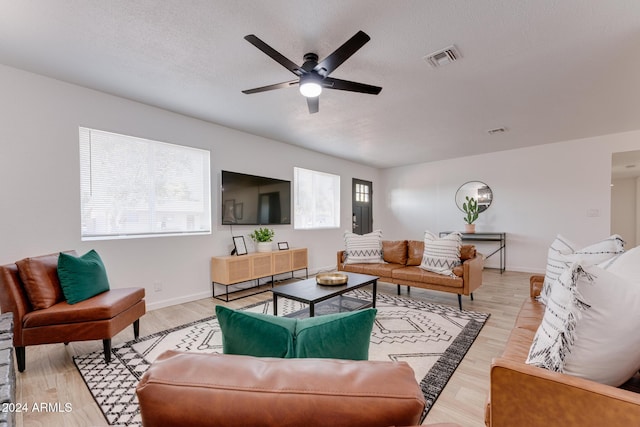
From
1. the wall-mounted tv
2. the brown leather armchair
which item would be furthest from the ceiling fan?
the brown leather armchair

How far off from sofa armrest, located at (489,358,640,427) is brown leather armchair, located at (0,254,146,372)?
2.47m

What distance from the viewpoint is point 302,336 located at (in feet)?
2.63

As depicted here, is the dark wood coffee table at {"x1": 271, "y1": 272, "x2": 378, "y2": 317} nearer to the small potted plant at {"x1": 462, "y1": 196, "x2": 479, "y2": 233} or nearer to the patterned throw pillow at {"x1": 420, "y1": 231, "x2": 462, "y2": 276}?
the patterned throw pillow at {"x1": 420, "y1": 231, "x2": 462, "y2": 276}

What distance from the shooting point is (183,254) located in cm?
370

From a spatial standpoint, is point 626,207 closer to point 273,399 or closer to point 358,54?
point 358,54

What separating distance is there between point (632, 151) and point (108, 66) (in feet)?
23.8

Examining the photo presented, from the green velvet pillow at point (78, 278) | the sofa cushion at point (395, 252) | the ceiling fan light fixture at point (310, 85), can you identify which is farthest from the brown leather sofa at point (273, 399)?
the sofa cushion at point (395, 252)

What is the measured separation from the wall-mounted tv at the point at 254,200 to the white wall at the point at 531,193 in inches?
146

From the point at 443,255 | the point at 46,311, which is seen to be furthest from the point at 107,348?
the point at 443,255

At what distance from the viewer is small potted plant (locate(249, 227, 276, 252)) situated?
14.2 feet

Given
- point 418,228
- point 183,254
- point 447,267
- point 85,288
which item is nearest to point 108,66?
point 85,288

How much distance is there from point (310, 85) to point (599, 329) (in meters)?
2.17

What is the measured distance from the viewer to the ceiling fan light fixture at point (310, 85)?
7.26 feet

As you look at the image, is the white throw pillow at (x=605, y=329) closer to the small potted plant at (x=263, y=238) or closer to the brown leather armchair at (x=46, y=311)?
the brown leather armchair at (x=46, y=311)
